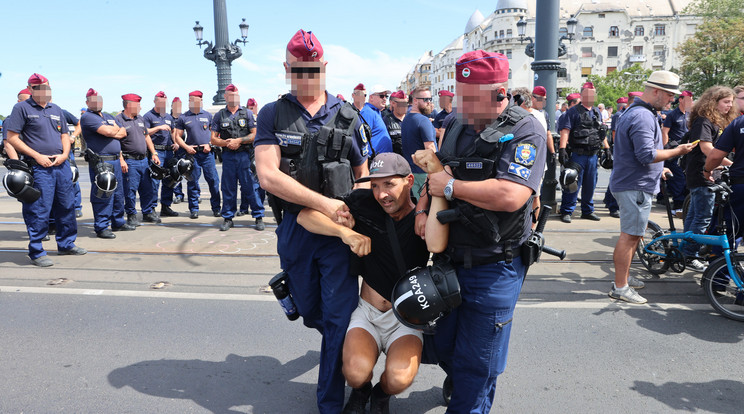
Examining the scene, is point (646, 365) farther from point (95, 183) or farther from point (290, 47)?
point (95, 183)

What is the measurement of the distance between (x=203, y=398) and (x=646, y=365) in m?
2.82

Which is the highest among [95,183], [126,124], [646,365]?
[126,124]

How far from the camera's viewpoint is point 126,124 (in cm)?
789

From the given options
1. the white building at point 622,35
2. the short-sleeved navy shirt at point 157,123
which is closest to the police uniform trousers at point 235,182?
the short-sleeved navy shirt at point 157,123

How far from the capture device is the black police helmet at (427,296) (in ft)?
7.24

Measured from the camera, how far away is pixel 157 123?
9.17 m

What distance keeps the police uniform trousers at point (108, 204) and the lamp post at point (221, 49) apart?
877cm

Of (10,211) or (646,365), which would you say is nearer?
(646,365)

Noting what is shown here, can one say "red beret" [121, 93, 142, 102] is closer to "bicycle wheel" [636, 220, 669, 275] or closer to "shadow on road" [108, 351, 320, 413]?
"shadow on road" [108, 351, 320, 413]

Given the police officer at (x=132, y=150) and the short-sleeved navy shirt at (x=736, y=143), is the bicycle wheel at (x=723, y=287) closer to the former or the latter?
the short-sleeved navy shirt at (x=736, y=143)

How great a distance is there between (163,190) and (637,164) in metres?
7.54

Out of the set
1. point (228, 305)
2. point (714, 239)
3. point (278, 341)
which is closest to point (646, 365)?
point (714, 239)

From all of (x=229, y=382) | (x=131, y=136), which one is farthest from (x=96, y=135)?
(x=229, y=382)

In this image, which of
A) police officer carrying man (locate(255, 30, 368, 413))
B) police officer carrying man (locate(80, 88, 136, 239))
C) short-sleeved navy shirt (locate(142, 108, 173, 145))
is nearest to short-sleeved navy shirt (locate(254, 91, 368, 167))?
police officer carrying man (locate(255, 30, 368, 413))
